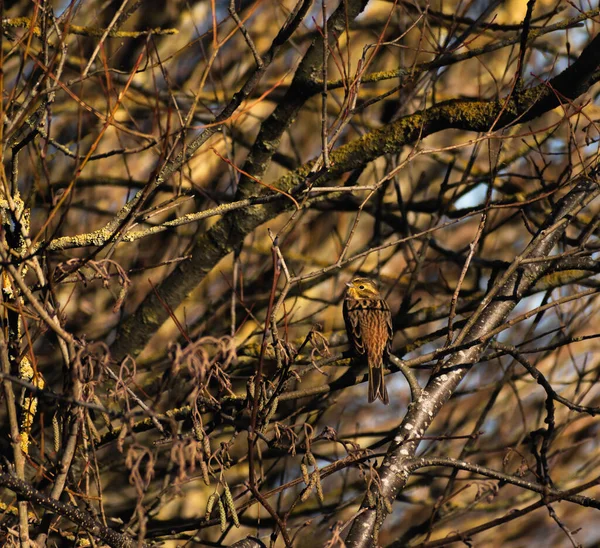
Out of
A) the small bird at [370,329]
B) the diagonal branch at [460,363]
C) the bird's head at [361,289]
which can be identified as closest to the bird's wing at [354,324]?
the small bird at [370,329]

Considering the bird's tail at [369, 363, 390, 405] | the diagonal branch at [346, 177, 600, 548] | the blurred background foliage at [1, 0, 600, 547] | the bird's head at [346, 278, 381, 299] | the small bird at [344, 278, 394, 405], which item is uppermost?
the blurred background foliage at [1, 0, 600, 547]

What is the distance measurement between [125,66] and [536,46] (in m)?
3.29

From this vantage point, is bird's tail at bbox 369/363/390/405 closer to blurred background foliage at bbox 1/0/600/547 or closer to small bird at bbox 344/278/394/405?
small bird at bbox 344/278/394/405

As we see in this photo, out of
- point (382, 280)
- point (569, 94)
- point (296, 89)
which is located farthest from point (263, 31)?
point (569, 94)

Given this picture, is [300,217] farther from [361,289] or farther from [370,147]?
[370,147]

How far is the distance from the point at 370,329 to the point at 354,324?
245 mm

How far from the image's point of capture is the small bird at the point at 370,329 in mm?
3969

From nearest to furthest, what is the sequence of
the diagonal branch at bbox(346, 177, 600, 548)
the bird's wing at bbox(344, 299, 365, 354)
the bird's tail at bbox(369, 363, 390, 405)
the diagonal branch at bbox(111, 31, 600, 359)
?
the diagonal branch at bbox(346, 177, 600, 548) < the diagonal branch at bbox(111, 31, 600, 359) < the bird's tail at bbox(369, 363, 390, 405) < the bird's wing at bbox(344, 299, 365, 354)

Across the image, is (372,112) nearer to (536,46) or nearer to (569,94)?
(536,46)

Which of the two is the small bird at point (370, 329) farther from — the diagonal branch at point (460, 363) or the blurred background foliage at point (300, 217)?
the diagonal branch at point (460, 363)

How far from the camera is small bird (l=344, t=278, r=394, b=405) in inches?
156

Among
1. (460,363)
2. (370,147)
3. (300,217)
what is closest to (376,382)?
(460,363)

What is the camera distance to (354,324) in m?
4.30

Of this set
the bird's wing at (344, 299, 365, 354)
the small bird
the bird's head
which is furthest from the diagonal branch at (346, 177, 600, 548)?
the bird's head
